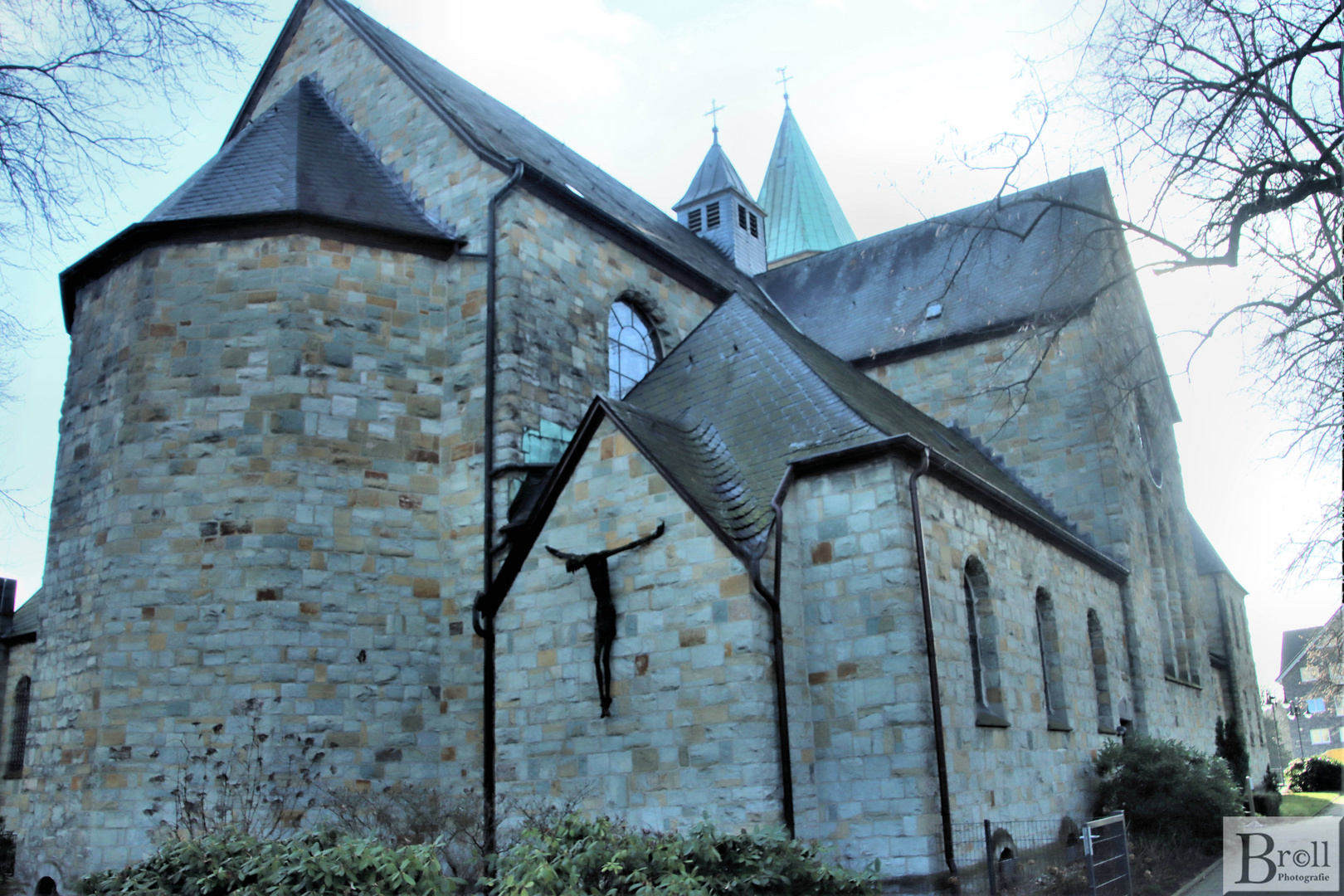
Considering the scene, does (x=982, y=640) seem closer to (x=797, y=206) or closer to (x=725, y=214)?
(x=725, y=214)

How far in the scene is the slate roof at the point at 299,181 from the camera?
1338 cm

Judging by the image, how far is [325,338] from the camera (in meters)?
12.9

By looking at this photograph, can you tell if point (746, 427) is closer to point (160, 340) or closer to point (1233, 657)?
point (160, 340)

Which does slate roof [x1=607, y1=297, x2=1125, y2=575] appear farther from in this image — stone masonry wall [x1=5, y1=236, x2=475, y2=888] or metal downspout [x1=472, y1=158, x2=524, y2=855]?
stone masonry wall [x1=5, y1=236, x2=475, y2=888]

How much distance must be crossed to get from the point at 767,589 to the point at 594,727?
2.32 metres

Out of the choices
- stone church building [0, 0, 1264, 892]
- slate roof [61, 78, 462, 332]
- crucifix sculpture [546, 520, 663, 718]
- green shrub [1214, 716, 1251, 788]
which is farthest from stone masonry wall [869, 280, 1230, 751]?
slate roof [61, 78, 462, 332]

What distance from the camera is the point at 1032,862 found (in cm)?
1126

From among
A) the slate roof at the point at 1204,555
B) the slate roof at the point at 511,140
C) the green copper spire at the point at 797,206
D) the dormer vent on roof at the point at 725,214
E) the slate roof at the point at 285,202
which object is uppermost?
the green copper spire at the point at 797,206

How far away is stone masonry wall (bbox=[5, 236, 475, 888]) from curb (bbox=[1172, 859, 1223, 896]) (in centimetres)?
813

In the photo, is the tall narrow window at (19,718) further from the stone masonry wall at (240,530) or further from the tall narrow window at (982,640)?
the tall narrow window at (982,640)

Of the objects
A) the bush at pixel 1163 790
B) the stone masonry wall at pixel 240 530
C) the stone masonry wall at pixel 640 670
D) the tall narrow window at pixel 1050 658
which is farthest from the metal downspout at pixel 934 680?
the stone masonry wall at pixel 240 530

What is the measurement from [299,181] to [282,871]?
10263mm

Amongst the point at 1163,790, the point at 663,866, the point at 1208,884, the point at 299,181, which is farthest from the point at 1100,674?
the point at 299,181

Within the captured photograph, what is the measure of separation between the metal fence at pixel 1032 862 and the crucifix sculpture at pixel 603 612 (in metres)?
3.56
